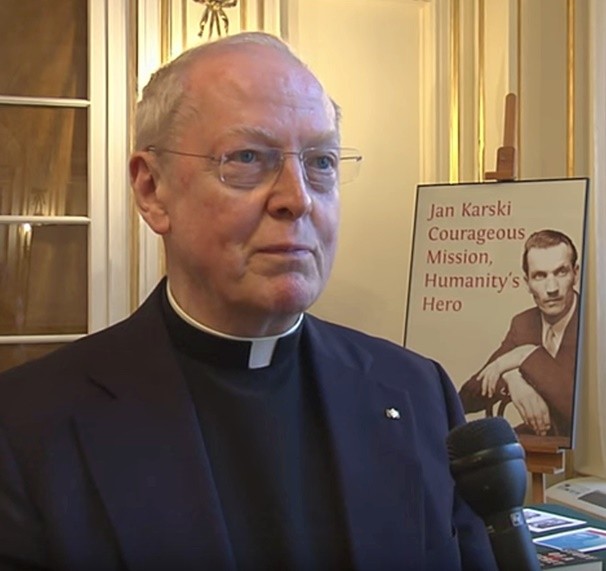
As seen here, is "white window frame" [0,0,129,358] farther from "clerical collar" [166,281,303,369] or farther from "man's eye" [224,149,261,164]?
"man's eye" [224,149,261,164]

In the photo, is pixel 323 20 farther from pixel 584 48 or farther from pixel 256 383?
pixel 256 383

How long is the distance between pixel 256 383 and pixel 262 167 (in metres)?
0.33

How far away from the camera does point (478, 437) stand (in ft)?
2.79

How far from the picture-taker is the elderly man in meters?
1.11

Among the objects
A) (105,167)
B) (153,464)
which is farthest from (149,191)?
(105,167)

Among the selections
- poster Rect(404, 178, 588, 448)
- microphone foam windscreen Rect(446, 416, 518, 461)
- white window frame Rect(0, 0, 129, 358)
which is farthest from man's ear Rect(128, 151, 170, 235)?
white window frame Rect(0, 0, 129, 358)

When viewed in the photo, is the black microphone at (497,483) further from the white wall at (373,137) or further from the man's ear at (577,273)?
the white wall at (373,137)

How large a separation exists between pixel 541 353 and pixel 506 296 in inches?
7.7

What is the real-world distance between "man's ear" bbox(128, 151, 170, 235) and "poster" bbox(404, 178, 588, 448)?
56.2 inches

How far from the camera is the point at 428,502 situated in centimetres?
127

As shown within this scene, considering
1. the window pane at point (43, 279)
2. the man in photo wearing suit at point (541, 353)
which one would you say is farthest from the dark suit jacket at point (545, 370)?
the window pane at point (43, 279)

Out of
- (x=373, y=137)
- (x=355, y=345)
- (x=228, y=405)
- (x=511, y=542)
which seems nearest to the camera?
(x=511, y=542)

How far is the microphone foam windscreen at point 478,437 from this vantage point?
2.76ft

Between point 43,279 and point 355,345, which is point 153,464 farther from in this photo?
point 43,279
